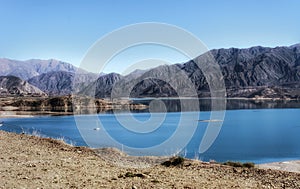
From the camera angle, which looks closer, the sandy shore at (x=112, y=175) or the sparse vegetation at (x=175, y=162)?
the sandy shore at (x=112, y=175)

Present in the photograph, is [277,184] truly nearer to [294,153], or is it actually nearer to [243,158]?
[243,158]

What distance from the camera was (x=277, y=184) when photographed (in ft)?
38.8

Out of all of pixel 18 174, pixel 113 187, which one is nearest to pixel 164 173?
pixel 113 187

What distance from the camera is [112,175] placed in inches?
510

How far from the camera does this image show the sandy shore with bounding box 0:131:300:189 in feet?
37.6

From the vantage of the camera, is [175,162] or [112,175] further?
[175,162]

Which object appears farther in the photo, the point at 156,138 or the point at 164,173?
the point at 156,138

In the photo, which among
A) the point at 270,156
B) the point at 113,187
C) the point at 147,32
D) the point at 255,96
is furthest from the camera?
the point at 255,96

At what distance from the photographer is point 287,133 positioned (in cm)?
5084

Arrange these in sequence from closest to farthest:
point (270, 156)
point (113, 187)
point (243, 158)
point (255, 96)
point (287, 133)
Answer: point (113, 187) < point (243, 158) < point (270, 156) < point (287, 133) < point (255, 96)

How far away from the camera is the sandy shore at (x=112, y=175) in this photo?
1145 cm

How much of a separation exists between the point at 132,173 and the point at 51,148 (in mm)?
7908

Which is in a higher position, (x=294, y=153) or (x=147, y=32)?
(x=147, y=32)

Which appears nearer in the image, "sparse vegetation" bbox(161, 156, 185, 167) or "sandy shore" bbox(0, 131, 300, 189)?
"sandy shore" bbox(0, 131, 300, 189)
